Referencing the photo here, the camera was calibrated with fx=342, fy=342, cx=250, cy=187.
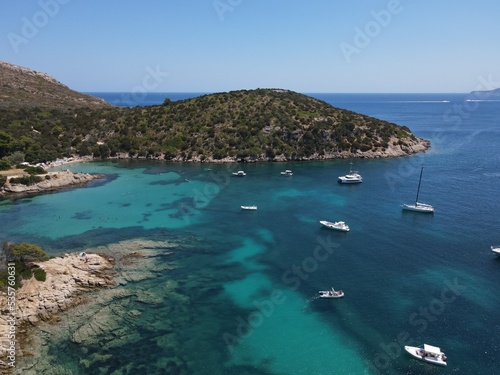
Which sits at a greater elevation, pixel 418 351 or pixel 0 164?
pixel 0 164

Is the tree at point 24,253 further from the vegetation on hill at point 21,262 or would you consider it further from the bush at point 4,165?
the bush at point 4,165

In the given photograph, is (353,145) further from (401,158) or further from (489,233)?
(489,233)

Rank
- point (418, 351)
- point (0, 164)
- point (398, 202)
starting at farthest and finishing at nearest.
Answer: point (0, 164) < point (398, 202) < point (418, 351)

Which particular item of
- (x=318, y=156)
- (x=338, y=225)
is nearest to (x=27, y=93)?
(x=318, y=156)

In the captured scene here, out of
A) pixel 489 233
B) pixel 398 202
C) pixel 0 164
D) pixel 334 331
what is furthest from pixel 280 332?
pixel 0 164

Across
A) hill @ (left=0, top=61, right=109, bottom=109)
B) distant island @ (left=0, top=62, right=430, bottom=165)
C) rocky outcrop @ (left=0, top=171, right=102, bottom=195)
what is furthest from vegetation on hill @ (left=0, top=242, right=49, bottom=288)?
hill @ (left=0, top=61, right=109, bottom=109)
